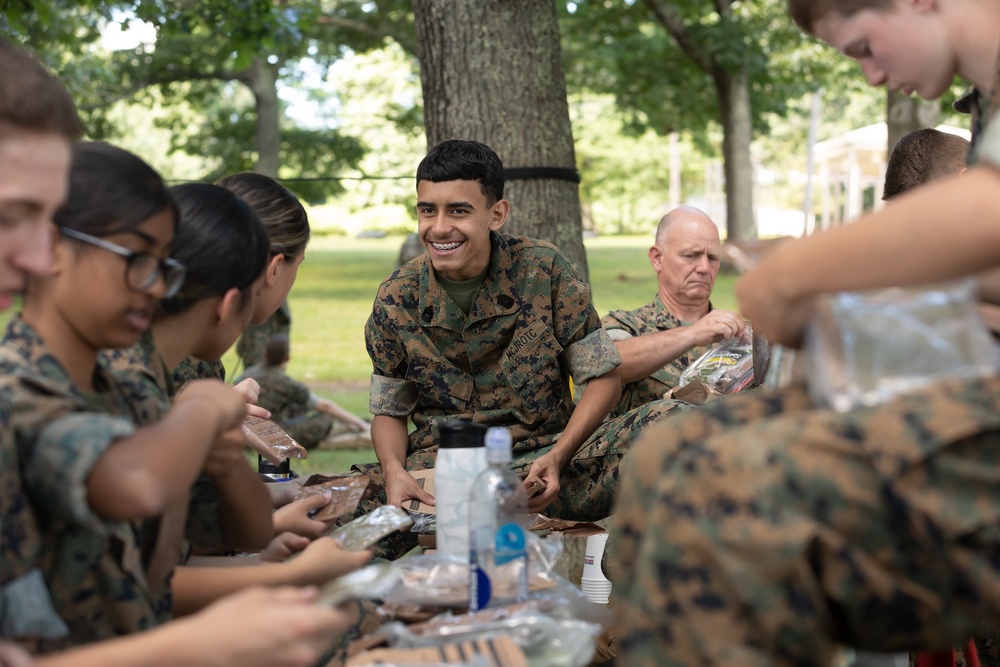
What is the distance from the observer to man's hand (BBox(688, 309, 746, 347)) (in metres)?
4.33

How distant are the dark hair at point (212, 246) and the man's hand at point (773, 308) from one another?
1187mm

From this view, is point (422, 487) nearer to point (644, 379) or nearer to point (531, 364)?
point (531, 364)

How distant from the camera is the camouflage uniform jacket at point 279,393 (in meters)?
8.86

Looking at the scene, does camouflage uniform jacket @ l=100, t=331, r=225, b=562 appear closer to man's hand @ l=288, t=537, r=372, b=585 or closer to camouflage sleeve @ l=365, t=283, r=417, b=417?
man's hand @ l=288, t=537, r=372, b=585

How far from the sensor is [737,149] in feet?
59.3

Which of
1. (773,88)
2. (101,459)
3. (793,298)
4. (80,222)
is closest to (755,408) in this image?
(793,298)

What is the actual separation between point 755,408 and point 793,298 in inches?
8.8

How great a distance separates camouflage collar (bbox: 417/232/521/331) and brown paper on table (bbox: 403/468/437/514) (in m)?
0.57

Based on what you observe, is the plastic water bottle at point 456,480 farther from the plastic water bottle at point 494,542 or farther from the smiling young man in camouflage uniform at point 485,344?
the smiling young man in camouflage uniform at point 485,344

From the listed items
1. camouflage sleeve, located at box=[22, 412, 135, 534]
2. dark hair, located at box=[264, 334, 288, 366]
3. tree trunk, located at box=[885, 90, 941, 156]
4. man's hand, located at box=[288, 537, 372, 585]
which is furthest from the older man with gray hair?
tree trunk, located at box=[885, 90, 941, 156]

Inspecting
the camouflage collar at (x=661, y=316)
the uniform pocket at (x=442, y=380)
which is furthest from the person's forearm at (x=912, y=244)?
the camouflage collar at (x=661, y=316)

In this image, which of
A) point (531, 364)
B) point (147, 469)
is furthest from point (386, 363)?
→ point (147, 469)

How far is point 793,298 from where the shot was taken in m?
1.92

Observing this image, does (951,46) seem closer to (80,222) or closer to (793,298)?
(793,298)
